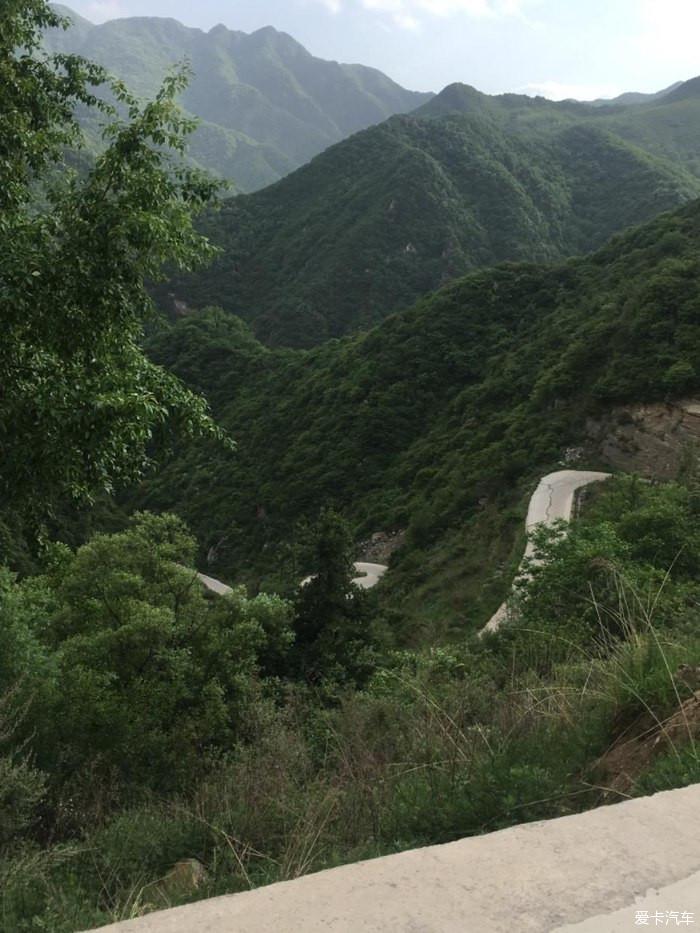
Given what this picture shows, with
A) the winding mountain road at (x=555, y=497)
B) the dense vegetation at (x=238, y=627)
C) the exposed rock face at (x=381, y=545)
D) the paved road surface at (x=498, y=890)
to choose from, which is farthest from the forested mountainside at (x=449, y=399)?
the paved road surface at (x=498, y=890)

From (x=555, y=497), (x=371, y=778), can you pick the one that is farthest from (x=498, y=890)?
(x=555, y=497)

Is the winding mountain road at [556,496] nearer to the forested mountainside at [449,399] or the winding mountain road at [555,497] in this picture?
the winding mountain road at [555,497]

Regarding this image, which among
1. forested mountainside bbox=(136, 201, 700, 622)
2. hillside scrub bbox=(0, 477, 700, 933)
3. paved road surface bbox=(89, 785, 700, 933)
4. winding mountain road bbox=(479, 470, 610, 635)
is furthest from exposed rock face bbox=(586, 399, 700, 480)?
paved road surface bbox=(89, 785, 700, 933)

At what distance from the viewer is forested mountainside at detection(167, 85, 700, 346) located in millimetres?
85188

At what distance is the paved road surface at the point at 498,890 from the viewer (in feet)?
6.48

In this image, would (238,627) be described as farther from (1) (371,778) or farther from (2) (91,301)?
(1) (371,778)

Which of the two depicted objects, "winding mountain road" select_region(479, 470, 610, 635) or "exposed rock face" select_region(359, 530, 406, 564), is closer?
"winding mountain road" select_region(479, 470, 610, 635)

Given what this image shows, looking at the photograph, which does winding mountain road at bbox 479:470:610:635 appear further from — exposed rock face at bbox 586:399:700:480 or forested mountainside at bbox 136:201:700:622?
forested mountainside at bbox 136:201:700:622

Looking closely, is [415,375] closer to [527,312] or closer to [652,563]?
[527,312]

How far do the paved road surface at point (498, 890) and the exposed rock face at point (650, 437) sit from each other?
17.2m

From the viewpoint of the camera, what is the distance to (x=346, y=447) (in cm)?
3725

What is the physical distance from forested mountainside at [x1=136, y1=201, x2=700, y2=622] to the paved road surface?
13815mm

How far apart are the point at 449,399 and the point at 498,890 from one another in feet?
118

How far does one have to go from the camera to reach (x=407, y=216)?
300 feet
